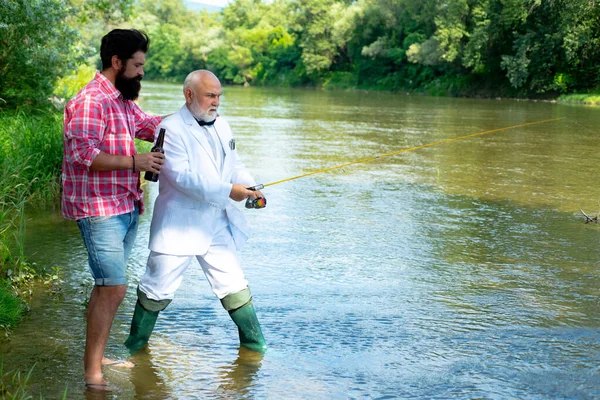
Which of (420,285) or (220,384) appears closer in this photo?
(220,384)

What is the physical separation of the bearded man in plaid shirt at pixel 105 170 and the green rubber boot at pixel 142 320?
0.47 meters

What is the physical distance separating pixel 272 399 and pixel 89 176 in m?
1.55

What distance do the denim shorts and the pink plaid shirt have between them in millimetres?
50

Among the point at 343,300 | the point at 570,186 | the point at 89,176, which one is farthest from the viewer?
the point at 570,186

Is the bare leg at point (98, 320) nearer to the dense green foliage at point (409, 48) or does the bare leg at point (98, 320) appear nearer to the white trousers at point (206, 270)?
the white trousers at point (206, 270)

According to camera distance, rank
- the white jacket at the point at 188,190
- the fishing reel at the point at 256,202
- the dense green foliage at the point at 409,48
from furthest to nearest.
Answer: the dense green foliage at the point at 409,48
the fishing reel at the point at 256,202
the white jacket at the point at 188,190

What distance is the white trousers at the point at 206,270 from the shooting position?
484cm

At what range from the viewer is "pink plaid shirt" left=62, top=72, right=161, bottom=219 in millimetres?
4277

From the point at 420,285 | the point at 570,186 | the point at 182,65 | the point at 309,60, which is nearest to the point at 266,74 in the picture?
the point at 309,60

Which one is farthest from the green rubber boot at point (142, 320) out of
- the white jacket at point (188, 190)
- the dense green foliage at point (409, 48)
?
the dense green foliage at point (409, 48)

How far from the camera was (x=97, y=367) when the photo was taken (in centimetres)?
449

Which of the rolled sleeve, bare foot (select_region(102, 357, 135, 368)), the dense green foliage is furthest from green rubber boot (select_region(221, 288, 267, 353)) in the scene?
the dense green foliage

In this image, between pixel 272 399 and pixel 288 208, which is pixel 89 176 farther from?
pixel 288 208

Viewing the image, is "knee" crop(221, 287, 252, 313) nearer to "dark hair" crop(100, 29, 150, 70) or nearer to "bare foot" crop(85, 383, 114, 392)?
"bare foot" crop(85, 383, 114, 392)
